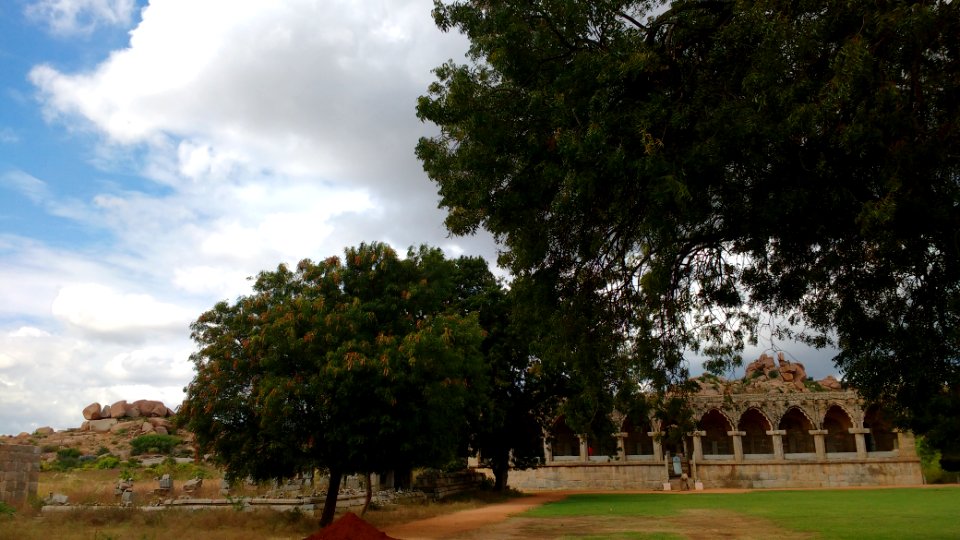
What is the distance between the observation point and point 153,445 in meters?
52.4

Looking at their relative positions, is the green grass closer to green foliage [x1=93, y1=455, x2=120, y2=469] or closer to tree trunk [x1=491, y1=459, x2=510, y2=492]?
tree trunk [x1=491, y1=459, x2=510, y2=492]

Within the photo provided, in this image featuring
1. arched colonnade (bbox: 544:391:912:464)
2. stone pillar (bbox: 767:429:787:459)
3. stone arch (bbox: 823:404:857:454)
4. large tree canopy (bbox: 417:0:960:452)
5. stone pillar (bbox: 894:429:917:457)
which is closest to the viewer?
large tree canopy (bbox: 417:0:960:452)

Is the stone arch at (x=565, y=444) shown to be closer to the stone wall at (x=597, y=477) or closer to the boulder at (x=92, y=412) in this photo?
the stone wall at (x=597, y=477)

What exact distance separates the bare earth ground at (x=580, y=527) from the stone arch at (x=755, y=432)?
2623 centimetres

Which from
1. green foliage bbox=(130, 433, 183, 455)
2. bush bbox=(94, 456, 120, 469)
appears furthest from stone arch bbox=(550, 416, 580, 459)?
green foliage bbox=(130, 433, 183, 455)

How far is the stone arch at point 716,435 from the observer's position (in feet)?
159

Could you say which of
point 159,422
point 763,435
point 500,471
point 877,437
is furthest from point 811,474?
point 159,422

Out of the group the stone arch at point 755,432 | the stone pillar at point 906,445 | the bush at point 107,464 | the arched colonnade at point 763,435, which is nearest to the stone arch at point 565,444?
the arched colonnade at point 763,435

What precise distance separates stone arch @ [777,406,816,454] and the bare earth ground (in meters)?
27.5

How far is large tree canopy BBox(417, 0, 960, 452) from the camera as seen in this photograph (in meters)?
8.48

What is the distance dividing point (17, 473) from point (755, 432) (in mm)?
42766

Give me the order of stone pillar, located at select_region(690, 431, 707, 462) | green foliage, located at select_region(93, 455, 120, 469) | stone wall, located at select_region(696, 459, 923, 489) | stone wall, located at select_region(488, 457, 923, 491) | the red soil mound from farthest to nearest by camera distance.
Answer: stone pillar, located at select_region(690, 431, 707, 462), stone wall, located at select_region(488, 457, 923, 491), stone wall, located at select_region(696, 459, 923, 489), green foliage, located at select_region(93, 455, 120, 469), the red soil mound

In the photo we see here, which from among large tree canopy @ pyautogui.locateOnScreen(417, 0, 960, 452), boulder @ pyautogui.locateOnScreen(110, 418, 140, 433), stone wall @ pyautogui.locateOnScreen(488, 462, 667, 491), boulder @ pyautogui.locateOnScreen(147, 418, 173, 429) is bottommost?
stone wall @ pyautogui.locateOnScreen(488, 462, 667, 491)

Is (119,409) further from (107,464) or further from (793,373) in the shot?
(793,373)
